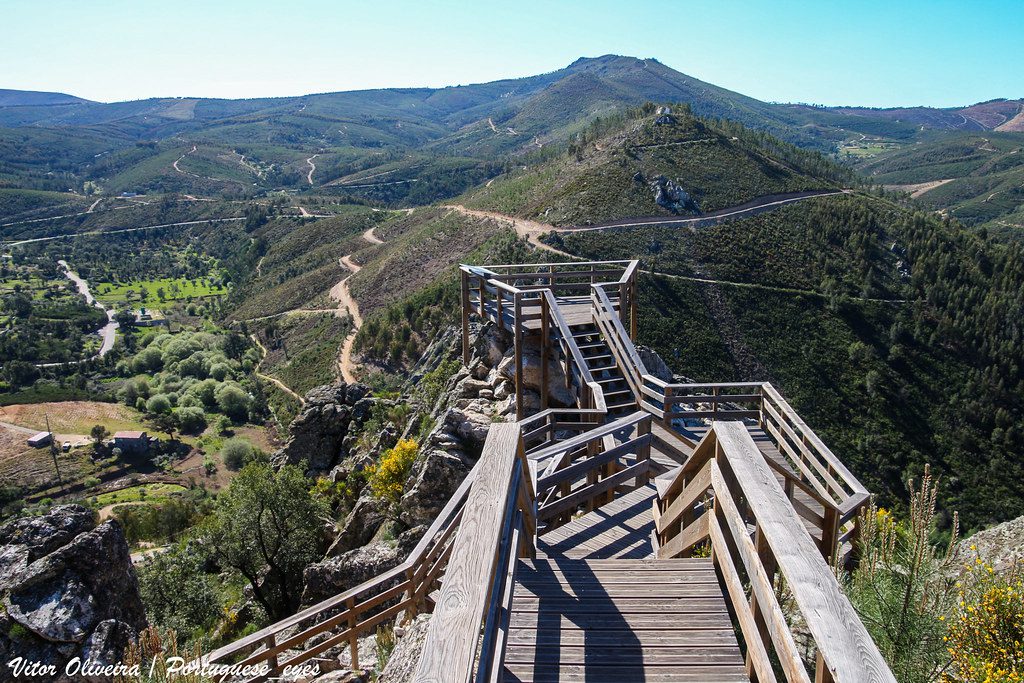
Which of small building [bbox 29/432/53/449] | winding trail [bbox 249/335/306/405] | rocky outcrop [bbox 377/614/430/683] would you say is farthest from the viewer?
small building [bbox 29/432/53/449]

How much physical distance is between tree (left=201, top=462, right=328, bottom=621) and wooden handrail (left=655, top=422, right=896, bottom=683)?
1068cm

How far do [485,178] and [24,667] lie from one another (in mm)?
158568

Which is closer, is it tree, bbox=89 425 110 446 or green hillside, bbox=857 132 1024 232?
tree, bbox=89 425 110 446

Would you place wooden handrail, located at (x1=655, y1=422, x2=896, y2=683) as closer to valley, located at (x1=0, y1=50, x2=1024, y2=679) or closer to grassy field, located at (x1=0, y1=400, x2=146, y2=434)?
valley, located at (x1=0, y1=50, x2=1024, y2=679)

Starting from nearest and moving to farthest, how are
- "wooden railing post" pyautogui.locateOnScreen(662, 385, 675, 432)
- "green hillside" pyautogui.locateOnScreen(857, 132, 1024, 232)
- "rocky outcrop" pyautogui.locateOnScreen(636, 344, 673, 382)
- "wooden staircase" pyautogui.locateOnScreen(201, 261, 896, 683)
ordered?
"wooden staircase" pyautogui.locateOnScreen(201, 261, 896, 683) < "wooden railing post" pyautogui.locateOnScreen(662, 385, 675, 432) < "rocky outcrop" pyautogui.locateOnScreen(636, 344, 673, 382) < "green hillside" pyautogui.locateOnScreen(857, 132, 1024, 232)

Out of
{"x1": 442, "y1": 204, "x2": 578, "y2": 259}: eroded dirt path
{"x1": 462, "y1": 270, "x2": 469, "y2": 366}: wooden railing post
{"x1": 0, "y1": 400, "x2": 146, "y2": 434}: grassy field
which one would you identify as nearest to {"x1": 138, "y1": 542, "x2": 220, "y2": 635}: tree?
{"x1": 462, "y1": 270, "x2": 469, "y2": 366}: wooden railing post

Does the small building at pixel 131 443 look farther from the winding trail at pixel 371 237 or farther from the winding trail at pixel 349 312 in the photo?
the winding trail at pixel 371 237

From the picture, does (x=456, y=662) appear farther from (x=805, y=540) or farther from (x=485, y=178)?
(x=485, y=178)

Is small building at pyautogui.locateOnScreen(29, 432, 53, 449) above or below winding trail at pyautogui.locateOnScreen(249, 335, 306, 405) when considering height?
below

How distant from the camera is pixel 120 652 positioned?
22.1 feet

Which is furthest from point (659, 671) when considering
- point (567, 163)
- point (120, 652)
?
point (567, 163)

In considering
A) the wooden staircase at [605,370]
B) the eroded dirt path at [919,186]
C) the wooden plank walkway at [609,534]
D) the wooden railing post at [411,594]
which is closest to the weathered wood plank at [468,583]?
the wooden plank walkway at [609,534]

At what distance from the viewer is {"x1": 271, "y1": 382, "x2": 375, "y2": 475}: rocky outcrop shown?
1978cm

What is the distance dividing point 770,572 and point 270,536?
12022 millimetres
